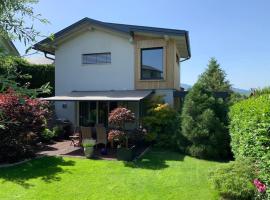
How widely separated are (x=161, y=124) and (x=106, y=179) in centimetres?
942

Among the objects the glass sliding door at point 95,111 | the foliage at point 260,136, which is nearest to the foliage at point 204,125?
the foliage at point 260,136

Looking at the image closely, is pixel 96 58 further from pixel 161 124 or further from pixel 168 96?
pixel 161 124

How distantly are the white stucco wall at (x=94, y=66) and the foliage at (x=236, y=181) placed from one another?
15.6 m

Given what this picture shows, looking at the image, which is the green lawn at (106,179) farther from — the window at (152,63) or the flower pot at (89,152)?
the window at (152,63)

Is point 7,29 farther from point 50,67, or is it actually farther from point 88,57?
point 50,67

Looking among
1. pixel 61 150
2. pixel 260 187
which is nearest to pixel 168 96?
pixel 61 150

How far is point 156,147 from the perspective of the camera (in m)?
21.0

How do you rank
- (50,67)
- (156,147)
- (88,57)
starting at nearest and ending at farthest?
Result: (156,147), (88,57), (50,67)

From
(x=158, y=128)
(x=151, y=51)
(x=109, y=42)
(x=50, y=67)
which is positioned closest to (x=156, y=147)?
(x=158, y=128)

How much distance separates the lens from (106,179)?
13219 mm

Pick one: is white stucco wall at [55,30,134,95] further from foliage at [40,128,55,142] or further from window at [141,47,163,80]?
foliage at [40,128,55,142]

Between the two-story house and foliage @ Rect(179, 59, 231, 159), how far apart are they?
4556 millimetres

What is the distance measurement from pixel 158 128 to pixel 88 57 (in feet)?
32.9

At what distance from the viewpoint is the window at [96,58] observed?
2651 centimetres
